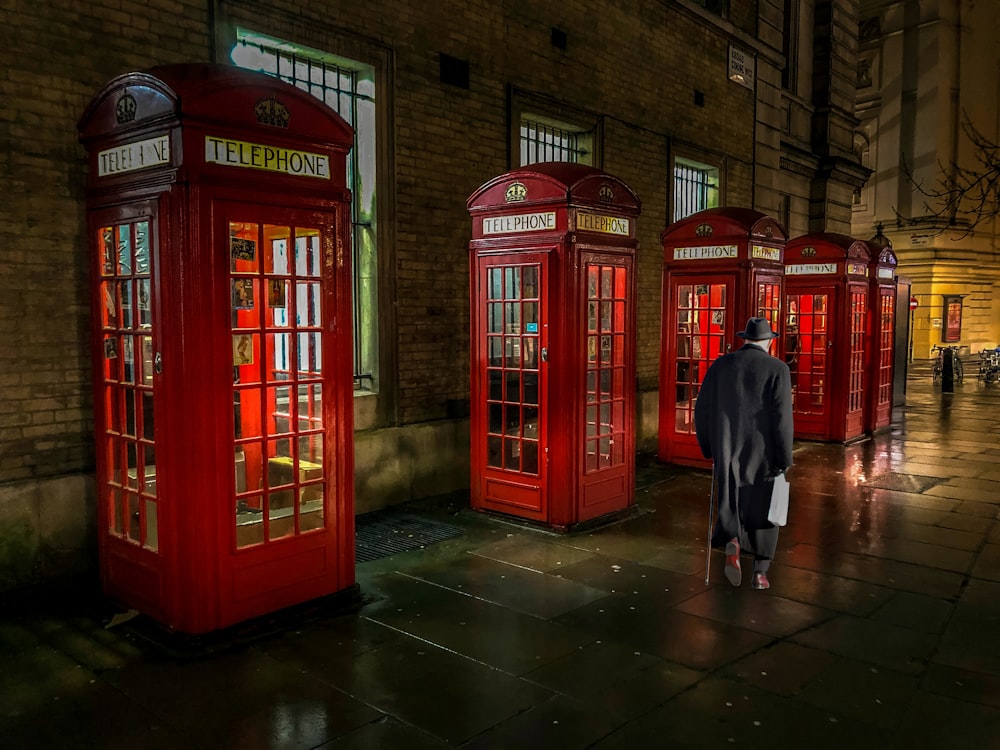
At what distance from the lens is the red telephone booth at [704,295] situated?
30.9ft

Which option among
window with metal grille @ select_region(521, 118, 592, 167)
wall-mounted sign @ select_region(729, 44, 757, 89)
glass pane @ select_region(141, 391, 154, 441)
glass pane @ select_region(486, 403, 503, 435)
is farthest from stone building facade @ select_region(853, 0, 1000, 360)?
glass pane @ select_region(141, 391, 154, 441)

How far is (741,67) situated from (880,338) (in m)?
5.11

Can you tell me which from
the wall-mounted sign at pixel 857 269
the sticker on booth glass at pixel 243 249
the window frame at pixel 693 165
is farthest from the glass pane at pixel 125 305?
the wall-mounted sign at pixel 857 269

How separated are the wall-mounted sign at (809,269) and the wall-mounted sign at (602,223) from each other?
222 inches

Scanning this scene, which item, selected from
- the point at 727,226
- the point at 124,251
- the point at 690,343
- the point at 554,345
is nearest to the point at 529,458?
the point at 554,345

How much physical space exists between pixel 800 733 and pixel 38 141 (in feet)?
19.1

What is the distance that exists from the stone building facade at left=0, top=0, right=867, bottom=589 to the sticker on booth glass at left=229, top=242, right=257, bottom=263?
1688 mm

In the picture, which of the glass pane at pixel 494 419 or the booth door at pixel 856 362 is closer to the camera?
the glass pane at pixel 494 419

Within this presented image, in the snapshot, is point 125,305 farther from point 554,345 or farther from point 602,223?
point 602,223

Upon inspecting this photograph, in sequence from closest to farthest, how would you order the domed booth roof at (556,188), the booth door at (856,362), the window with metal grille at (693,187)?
the domed booth roof at (556,188), the booth door at (856,362), the window with metal grille at (693,187)

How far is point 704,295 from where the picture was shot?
984 centimetres

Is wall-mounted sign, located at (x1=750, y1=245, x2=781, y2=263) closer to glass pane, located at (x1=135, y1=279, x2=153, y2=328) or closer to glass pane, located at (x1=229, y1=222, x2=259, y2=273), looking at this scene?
glass pane, located at (x1=229, y1=222, x2=259, y2=273)

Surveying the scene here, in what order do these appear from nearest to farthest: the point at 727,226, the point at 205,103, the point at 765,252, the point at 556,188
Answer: the point at 205,103, the point at 556,188, the point at 727,226, the point at 765,252

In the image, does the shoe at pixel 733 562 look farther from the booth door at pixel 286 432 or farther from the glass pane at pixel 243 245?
the glass pane at pixel 243 245
